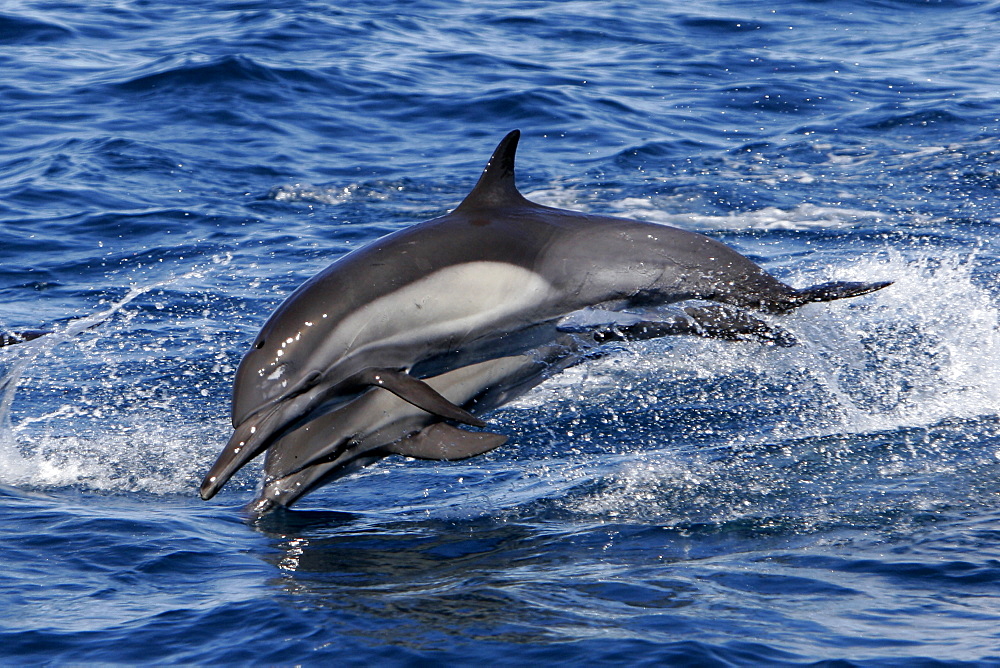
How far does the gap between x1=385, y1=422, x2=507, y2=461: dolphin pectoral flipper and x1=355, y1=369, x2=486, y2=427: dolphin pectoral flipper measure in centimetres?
12

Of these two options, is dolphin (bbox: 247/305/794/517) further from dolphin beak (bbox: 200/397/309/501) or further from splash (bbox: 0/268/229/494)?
splash (bbox: 0/268/229/494)

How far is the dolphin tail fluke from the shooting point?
7160mm

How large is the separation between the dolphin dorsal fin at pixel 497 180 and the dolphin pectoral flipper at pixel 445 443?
1.23 metres

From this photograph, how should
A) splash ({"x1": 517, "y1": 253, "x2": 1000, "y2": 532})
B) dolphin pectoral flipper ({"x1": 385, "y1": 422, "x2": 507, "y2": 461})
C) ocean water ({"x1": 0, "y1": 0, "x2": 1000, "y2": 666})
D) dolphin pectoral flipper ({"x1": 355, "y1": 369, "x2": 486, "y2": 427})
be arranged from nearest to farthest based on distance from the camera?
ocean water ({"x1": 0, "y1": 0, "x2": 1000, "y2": 666})
dolphin pectoral flipper ({"x1": 355, "y1": 369, "x2": 486, "y2": 427})
dolphin pectoral flipper ({"x1": 385, "y1": 422, "x2": 507, "y2": 461})
splash ({"x1": 517, "y1": 253, "x2": 1000, "y2": 532})

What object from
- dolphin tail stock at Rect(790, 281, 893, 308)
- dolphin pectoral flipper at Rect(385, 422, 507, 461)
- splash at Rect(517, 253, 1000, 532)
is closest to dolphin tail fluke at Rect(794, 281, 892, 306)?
dolphin tail stock at Rect(790, 281, 893, 308)

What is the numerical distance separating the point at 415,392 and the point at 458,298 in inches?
26.5

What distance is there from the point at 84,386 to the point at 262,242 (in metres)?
3.32

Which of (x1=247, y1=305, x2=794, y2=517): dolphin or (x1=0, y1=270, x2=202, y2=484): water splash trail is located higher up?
(x1=247, y1=305, x2=794, y2=517): dolphin

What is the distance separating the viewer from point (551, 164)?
14.5 meters

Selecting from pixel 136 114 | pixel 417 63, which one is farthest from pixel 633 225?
pixel 417 63

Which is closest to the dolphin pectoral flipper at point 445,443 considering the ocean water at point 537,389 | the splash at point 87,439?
the ocean water at point 537,389

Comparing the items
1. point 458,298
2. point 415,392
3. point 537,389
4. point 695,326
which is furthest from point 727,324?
point 415,392

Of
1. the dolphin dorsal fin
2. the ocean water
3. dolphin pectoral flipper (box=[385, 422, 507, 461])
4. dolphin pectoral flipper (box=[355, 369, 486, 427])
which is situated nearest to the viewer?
the ocean water

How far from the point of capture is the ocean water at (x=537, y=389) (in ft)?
16.9
